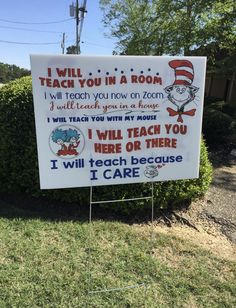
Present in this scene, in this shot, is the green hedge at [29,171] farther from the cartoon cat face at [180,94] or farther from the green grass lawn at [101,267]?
the cartoon cat face at [180,94]

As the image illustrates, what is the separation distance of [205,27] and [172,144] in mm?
8468

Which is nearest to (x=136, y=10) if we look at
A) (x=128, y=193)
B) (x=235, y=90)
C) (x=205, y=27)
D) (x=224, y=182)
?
(x=235, y=90)

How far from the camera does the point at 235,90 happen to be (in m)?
20.7

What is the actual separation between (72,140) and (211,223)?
2.45 m

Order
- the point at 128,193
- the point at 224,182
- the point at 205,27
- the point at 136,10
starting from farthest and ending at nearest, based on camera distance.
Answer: the point at 136,10
the point at 205,27
the point at 224,182
the point at 128,193

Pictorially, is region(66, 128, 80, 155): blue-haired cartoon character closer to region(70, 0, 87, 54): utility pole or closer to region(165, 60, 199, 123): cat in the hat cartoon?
region(165, 60, 199, 123): cat in the hat cartoon

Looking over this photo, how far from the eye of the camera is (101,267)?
355 centimetres

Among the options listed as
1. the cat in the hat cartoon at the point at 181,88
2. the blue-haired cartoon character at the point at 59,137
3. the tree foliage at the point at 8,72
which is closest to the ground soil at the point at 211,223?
the cat in the hat cartoon at the point at 181,88

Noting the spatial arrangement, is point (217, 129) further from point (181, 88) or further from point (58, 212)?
point (181, 88)

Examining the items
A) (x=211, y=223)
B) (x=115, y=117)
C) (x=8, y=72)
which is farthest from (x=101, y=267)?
(x=8, y=72)

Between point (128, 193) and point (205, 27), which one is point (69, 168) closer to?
point (128, 193)

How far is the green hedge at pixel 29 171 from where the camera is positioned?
14.8 feet

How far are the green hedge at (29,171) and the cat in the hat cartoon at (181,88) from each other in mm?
1338

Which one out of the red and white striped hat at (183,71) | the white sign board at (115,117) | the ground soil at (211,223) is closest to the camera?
the white sign board at (115,117)
